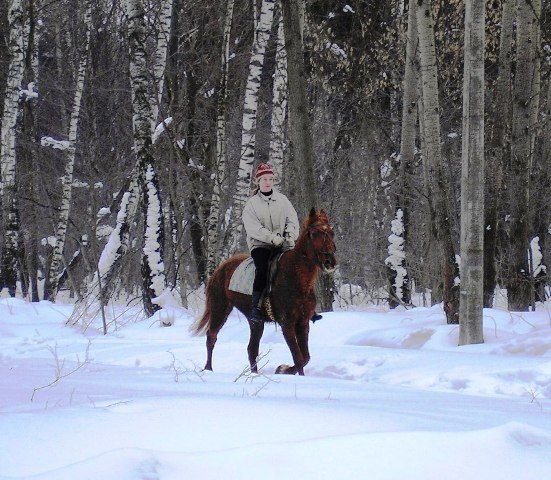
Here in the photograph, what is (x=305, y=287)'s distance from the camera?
7504 millimetres

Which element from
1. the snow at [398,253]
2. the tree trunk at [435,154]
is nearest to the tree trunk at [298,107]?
the tree trunk at [435,154]

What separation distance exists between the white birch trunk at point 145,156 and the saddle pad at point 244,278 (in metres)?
5.47

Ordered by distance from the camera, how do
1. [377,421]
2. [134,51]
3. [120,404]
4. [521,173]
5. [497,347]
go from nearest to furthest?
[377,421]
[120,404]
[497,347]
[521,173]
[134,51]

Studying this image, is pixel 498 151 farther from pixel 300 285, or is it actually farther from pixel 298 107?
pixel 300 285

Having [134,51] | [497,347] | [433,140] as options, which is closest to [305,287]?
[497,347]

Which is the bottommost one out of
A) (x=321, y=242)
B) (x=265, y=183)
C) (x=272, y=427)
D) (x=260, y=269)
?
(x=272, y=427)

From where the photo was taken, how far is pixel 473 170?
331 inches

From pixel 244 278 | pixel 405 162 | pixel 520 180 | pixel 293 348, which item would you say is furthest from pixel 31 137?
pixel 293 348

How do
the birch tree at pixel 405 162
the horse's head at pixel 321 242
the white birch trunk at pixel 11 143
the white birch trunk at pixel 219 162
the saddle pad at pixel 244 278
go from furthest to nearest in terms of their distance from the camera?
the white birch trunk at pixel 11 143
the white birch trunk at pixel 219 162
the birch tree at pixel 405 162
the saddle pad at pixel 244 278
the horse's head at pixel 321 242

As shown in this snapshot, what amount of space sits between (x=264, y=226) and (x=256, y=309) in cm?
76

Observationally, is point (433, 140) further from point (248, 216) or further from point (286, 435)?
point (286, 435)

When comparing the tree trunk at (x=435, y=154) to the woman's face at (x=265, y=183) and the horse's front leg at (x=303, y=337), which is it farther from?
the woman's face at (x=265, y=183)

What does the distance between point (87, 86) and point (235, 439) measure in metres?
18.7

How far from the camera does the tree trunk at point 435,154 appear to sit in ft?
33.6
